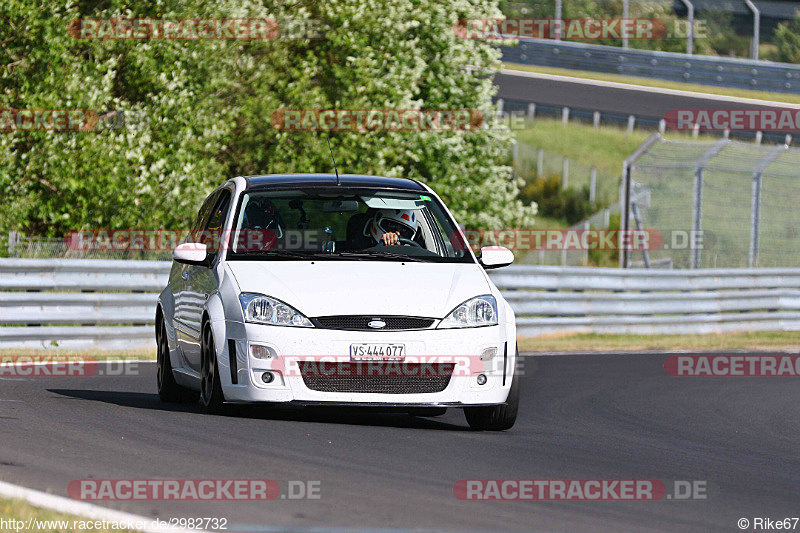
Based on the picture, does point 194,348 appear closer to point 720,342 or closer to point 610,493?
point 610,493

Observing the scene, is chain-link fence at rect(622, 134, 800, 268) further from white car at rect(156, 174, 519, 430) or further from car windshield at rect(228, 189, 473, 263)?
white car at rect(156, 174, 519, 430)

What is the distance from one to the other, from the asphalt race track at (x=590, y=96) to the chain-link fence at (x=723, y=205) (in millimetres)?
21322

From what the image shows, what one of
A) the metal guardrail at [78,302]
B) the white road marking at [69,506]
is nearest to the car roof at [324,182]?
the white road marking at [69,506]

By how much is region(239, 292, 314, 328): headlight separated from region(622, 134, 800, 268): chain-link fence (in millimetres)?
15286

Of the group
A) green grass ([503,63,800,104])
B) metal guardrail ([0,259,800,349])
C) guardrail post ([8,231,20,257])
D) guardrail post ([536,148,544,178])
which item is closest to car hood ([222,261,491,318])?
metal guardrail ([0,259,800,349])

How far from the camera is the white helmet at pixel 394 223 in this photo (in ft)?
31.8

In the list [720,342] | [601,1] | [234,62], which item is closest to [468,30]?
[234,62]

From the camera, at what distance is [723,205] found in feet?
81.9

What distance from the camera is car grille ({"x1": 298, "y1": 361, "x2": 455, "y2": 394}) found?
8516mm

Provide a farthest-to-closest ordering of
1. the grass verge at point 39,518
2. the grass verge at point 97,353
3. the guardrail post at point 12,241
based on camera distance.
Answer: the guardrail post at point 12,241 < the grass verge at point 97,353 < the grass verge at point 39,518

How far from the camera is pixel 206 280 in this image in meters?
9.42

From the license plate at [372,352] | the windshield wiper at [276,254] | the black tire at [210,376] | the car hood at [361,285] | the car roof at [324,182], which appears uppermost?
the car roof at [324,182]

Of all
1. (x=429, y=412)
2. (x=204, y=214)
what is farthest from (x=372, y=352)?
(x=204, y=214)

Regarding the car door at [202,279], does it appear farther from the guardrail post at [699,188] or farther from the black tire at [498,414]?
the guardrail post at [699,188]
